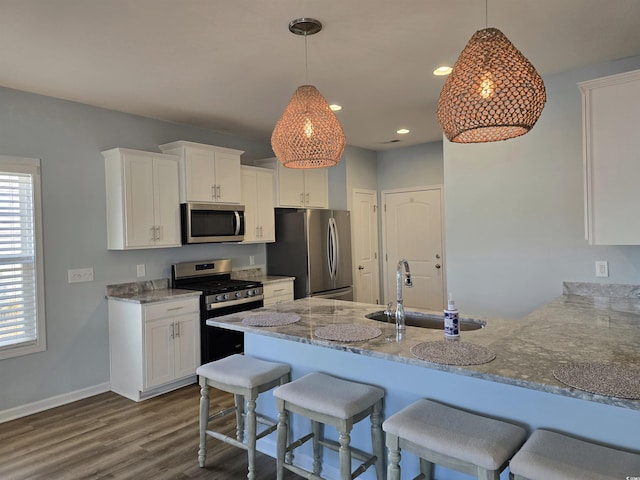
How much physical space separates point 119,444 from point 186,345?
1.13 metres

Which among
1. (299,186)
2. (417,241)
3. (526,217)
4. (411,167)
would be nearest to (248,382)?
(526,217)

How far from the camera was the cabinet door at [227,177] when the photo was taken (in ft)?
14.6

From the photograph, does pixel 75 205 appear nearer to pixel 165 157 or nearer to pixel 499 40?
pixel 165 157

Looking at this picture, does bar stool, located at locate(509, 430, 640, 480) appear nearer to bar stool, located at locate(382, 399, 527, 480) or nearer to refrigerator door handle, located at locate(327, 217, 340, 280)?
bar stool, located at locate(382, 399, 527, 480)

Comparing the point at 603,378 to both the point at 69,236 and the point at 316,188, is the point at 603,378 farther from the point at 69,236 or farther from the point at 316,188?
the point at 316,188

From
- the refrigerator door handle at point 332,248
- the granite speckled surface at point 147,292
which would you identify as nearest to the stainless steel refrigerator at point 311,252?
the refrigerator door handle at point 332,248

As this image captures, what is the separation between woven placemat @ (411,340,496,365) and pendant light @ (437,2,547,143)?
0.90 metres

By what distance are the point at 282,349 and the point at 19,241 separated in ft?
7.88

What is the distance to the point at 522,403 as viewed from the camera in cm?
172

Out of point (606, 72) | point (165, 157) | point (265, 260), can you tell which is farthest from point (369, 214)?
point (606, 72)

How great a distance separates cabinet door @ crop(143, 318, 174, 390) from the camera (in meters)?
3.67

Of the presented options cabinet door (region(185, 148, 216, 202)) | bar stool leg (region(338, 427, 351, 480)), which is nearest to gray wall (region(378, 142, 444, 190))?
cabinet door (region(185, 148, 216, 202))

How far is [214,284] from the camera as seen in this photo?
4.52 metres

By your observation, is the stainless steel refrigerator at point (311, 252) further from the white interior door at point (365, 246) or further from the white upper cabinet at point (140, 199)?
the white upper cabinet at point (140, 199)
